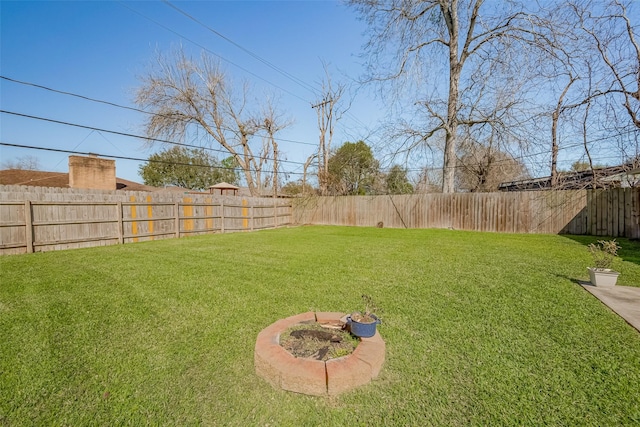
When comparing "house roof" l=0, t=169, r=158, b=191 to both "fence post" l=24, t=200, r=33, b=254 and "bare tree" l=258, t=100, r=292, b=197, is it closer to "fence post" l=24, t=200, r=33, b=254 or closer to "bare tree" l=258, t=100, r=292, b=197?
"fence post" l=24, t=200, r=33, b=254

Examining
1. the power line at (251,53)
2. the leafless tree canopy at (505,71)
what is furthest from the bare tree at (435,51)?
the power line at (251,53)

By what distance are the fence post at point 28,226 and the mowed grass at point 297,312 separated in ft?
8.90

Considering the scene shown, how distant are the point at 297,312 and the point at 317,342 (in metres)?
0.81

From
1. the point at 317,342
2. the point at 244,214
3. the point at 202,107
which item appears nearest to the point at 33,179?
the point at 202,107

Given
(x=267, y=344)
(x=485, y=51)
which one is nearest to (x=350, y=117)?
(x=485, y=51)

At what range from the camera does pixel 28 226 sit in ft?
20.7

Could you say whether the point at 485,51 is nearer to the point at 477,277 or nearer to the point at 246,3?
the point at 246,3

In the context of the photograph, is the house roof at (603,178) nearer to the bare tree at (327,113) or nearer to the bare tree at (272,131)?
the bare tree at (327,113)

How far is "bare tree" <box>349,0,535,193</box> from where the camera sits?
10.3 m

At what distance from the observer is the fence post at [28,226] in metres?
6.27

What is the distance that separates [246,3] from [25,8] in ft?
17.1

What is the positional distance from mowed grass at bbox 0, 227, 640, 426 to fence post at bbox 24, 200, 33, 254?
2.71 metres

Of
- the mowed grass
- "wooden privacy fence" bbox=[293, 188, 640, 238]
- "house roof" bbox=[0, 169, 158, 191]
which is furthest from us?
"house roof" bbox=[0, 169, 158, 191]

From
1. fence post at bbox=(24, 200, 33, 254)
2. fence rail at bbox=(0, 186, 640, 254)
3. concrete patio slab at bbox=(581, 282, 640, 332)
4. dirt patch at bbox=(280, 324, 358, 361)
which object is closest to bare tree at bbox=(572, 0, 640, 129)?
fence rail at bbox=(0, 186, 640, 254)
